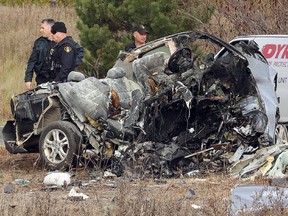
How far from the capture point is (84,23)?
19969 millimetres

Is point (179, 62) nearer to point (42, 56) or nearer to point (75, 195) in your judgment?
point (42, 56)

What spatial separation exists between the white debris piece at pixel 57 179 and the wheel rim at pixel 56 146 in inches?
39.1

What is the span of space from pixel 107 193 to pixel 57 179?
106 cm

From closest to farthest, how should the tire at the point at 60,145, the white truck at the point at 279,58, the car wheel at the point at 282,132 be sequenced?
the tire at the point at 60,145
the car wheel at the point at 282,132
the white truck at the point at 279,58

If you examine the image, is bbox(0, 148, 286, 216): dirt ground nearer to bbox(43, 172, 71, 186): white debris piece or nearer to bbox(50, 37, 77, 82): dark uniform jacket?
bbox(43, 172, 71, 186): white debris piece

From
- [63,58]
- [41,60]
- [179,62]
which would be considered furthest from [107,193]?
[41,60]

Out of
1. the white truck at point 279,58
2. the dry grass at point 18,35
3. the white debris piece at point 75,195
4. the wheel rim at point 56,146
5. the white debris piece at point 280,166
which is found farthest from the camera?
the dry grass at point 18,35

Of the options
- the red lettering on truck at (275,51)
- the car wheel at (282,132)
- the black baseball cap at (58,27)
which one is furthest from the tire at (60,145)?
the red lettering on truck at (275,51)

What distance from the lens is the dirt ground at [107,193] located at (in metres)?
7.91

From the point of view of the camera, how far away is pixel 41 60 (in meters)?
13.9

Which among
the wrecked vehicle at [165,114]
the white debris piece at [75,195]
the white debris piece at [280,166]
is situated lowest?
the white debris piece at [280,166]

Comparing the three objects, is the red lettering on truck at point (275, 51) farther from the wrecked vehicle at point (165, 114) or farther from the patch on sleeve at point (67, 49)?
the patch on sleeve at point (67, 49)

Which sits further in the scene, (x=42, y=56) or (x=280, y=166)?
(x=42, y=56)

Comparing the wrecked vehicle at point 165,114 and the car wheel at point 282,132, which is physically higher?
the wrecked vehicle at point 165,114
